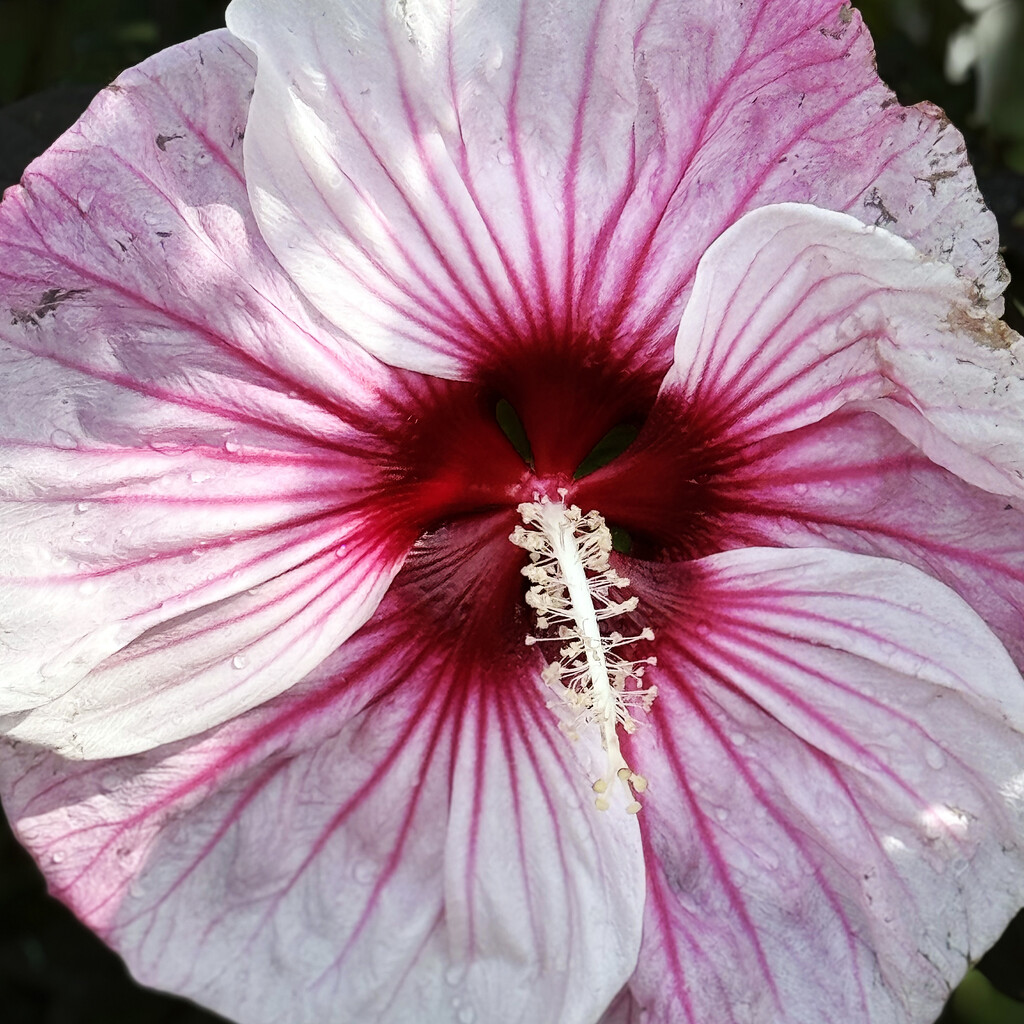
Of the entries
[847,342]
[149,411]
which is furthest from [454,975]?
[847,342]

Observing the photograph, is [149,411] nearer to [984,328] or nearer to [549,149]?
[549,149]

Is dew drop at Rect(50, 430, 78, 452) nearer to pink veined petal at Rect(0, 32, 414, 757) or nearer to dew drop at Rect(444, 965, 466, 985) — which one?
pink veined petal at Rect(0, 32, 414, 757)

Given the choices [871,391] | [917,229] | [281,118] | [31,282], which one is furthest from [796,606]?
[31,282]

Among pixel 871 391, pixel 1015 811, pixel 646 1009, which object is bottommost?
pixel 646 1009

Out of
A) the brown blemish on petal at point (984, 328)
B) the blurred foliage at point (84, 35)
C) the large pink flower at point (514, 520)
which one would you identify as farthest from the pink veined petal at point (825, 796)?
A: the blurred foliage at point (84, 35)

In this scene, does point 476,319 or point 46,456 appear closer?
point 46,456

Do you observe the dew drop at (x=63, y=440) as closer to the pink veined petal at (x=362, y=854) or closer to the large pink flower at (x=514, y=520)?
the large pink flower at (x=514, y=520)

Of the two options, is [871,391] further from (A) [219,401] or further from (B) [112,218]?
(B) [112,218]

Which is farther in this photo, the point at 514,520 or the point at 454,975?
the point at 514,520
